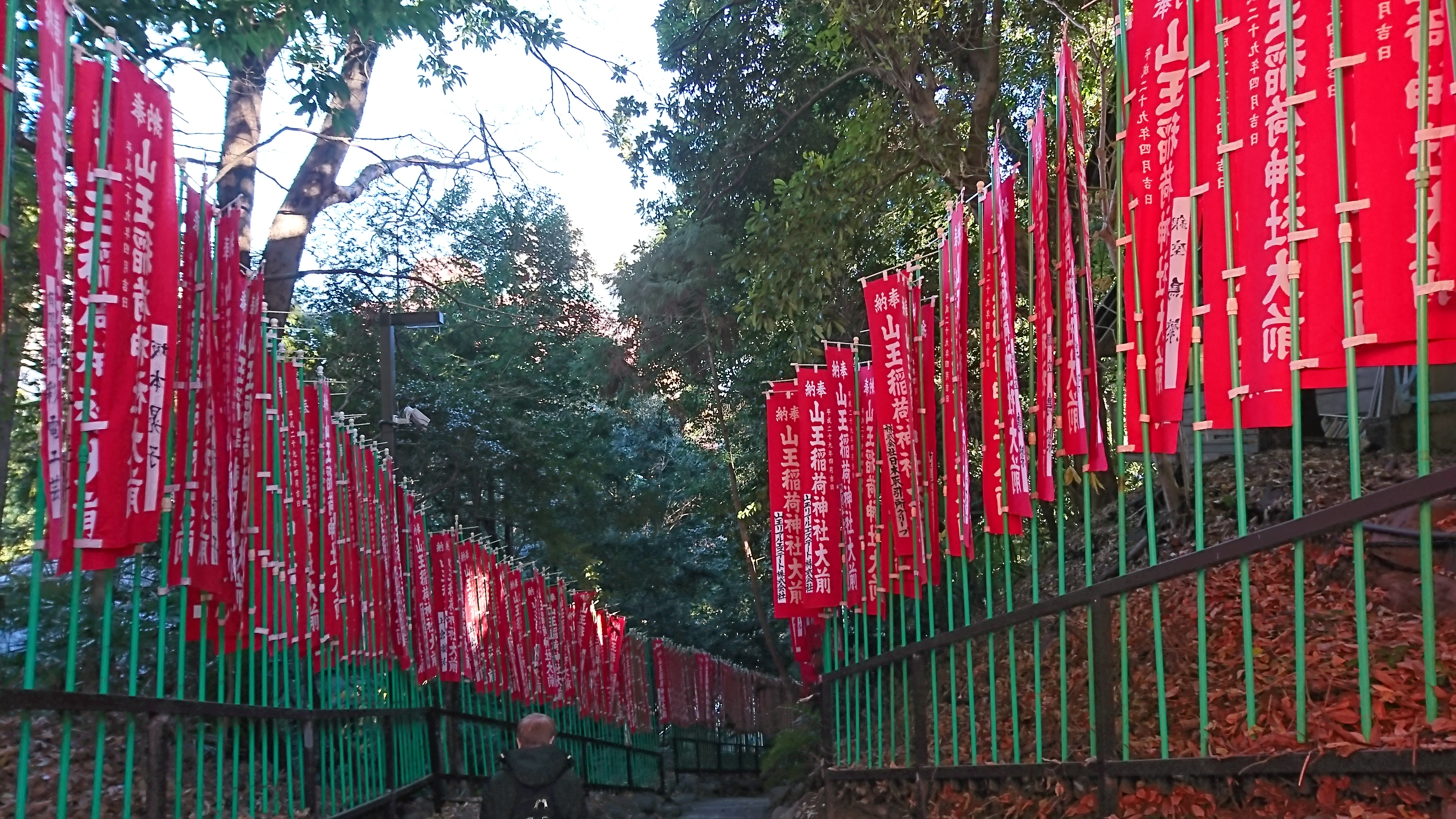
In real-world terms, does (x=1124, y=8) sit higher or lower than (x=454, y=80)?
lower

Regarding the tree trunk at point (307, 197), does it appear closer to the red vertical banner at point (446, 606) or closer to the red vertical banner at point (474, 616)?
the red vertical banner at point (446, 606)

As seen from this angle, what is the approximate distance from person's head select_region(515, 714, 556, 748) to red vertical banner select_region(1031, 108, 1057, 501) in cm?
281

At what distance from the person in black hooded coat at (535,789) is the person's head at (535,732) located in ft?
0.08

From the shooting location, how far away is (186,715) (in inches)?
228

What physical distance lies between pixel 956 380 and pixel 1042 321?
131 cm

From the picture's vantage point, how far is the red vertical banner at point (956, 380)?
7.12 metres

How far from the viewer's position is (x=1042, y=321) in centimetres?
599

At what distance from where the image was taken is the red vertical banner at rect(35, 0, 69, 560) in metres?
4.22

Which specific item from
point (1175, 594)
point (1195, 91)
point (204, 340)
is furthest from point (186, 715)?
point (1175, 594)

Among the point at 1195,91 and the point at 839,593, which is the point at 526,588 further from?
the point at 1195,91

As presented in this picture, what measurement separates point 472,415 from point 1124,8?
16.0 m

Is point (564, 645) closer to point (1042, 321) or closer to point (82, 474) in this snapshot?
point (1042, 321)

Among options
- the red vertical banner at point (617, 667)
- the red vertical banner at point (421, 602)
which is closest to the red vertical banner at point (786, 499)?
the red vertical banner at point (421, 602)

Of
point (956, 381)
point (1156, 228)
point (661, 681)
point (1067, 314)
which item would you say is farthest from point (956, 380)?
point (661, 681)
